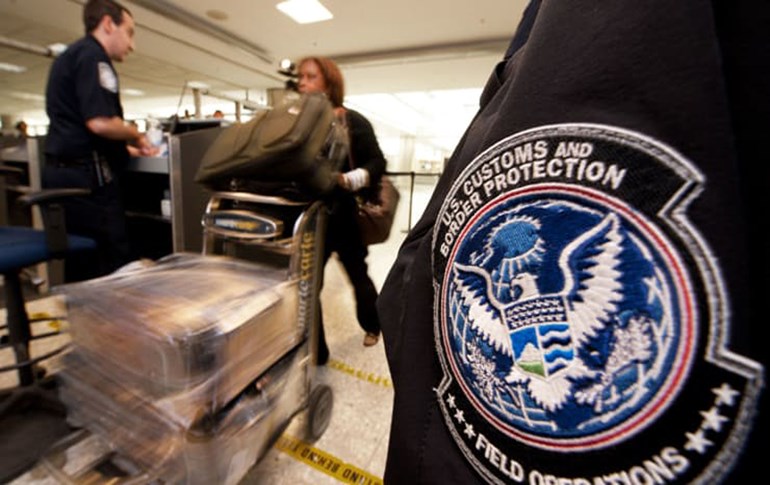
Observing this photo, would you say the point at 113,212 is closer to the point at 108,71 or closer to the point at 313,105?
the point at 108,71

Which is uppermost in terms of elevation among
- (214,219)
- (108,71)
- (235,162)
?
(108,71)

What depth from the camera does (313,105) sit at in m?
0.83

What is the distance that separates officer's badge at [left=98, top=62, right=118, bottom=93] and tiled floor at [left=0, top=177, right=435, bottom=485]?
0.96 m

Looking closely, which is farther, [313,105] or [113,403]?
[313,105]

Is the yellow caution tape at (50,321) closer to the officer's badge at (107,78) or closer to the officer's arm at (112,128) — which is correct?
the officer's arm at (112,128)

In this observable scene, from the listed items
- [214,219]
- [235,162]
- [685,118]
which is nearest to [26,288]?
[214,219]

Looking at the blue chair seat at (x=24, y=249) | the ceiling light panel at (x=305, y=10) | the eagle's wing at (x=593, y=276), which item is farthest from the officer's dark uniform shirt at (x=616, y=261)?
the ceiling light panel at (x=305, y=10)

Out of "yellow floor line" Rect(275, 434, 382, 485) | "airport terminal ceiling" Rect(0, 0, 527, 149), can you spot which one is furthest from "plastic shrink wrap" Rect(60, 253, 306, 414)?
"airport terminal ceiling" Rect(0, 0, 527, 149)

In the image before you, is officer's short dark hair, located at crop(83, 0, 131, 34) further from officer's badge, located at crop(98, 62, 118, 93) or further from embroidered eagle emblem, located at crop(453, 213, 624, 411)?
embroidered eagle emblem, located at crop(453, 213, 624, 411)

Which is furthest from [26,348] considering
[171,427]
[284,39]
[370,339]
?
[284,39]

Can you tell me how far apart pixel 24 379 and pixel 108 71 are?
1.24m

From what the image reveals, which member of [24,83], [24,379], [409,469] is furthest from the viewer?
[24,83]

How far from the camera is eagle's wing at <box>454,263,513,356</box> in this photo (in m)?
0.28

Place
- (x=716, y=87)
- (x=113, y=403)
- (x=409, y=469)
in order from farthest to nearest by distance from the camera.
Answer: (x=113, y=403) → (x=409, y=469) → (x=716, y=87)
